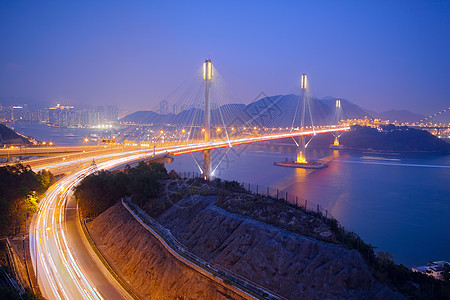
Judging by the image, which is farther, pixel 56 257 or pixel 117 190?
pixel 117 190

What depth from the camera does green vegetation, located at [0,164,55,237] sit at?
7075mm

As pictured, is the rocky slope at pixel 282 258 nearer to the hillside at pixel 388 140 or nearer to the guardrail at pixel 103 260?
the guardrail at pixel 103 260

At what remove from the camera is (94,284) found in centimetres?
521

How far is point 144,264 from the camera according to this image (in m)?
5.55

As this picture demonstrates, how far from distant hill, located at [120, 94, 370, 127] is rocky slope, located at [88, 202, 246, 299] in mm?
14667

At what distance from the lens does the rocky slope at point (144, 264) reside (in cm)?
436

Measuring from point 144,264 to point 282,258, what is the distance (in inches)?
101

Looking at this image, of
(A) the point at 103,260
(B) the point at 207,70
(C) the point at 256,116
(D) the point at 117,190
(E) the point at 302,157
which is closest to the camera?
(A) the point at 103,260

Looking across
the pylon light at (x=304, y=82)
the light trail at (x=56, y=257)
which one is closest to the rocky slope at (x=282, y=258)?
the light trail at (x=56, y=257)

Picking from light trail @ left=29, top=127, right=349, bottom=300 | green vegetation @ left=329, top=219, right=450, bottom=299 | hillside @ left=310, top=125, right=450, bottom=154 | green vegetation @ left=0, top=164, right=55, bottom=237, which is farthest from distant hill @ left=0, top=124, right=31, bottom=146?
hillside @ left=310, top=125, right=450, bottom=154

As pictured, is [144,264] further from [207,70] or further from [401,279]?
[207,70]

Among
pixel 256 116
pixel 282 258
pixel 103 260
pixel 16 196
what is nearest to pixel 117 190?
pixel 16 196

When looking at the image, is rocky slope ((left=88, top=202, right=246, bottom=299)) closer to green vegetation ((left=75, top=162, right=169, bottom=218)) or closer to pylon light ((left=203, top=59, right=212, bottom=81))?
green vegetation ((left=75, top=162, right=169, bottom=218))

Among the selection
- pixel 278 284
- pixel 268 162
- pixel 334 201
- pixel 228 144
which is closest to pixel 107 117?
pixel 268 162
